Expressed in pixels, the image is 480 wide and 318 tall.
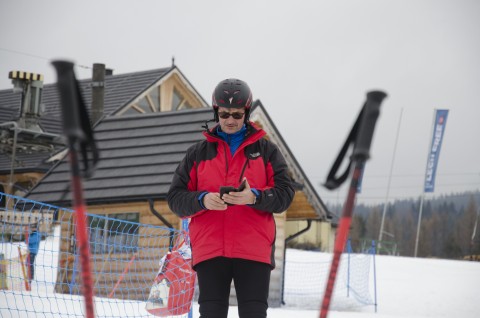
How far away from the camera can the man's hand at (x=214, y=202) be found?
12.0ft

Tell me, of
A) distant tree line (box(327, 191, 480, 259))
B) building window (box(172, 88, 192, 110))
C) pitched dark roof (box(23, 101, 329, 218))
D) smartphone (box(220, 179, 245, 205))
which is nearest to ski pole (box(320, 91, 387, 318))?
smartphone (box(220, 179, 245, 205))

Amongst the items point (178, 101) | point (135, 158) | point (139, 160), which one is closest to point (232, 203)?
point (139, 160)

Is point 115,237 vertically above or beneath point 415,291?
above

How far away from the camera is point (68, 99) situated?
80.3 inches

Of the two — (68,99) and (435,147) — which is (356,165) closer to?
(68,99)

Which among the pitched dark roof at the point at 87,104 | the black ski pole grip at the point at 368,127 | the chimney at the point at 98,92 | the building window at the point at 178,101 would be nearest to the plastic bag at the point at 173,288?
the black ski pole grip at the point at 368,127

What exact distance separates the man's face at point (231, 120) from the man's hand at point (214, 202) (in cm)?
43

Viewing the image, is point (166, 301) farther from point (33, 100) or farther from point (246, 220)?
point (33, 100)

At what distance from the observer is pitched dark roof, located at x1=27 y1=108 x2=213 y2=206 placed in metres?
14.5

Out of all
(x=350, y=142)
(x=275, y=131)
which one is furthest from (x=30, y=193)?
(x=350, y=142)

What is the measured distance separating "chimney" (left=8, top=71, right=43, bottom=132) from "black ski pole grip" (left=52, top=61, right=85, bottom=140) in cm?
2230

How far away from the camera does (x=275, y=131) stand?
15.7m

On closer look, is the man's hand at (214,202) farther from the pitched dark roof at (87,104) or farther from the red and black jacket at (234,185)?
the pitched dark roof at (87,104)

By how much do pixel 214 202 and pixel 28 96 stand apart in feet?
70.3
